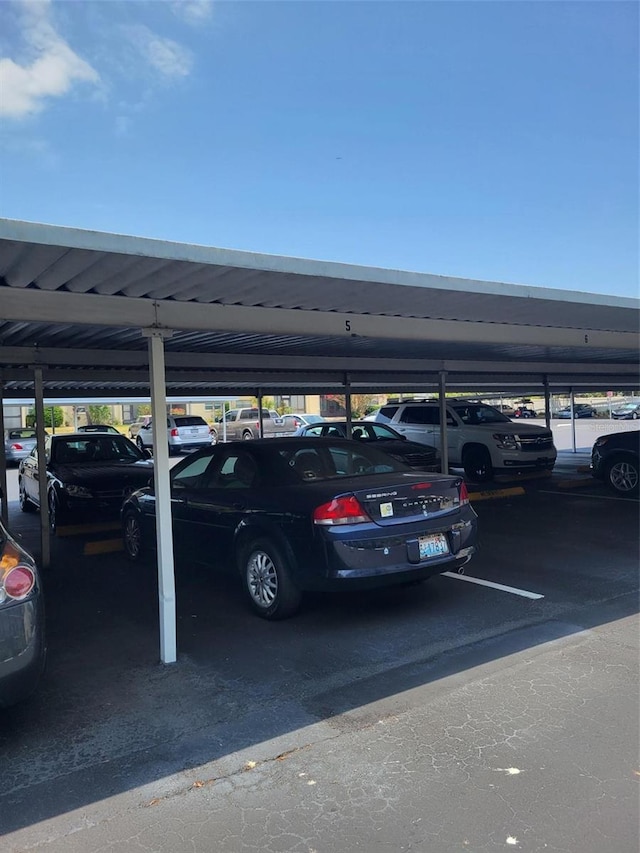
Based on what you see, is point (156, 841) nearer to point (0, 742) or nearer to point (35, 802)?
point (35, 802)

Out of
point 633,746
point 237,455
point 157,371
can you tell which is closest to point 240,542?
point 237,455

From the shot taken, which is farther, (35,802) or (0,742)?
(0,742)

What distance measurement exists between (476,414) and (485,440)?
44.2 inches

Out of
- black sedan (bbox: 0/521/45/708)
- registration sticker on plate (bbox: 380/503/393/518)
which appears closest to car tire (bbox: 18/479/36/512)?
registration sticker on plate (bbox: 380/503/393/518)

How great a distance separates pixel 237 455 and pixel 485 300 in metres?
2.67

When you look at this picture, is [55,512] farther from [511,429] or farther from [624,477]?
[624,477]

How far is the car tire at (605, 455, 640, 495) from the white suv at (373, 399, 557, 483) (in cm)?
239

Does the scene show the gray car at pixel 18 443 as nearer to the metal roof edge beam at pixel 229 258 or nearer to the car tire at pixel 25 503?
the car tire at pixel 25 503

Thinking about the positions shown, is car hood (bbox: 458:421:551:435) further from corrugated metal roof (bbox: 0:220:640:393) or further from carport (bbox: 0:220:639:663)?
corrugated metal roof (bbox: 0:220:640:393)

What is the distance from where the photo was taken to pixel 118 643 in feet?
17.5

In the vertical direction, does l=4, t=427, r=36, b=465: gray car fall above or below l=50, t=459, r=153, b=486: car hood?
above

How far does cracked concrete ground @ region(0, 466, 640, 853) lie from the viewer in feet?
9.54

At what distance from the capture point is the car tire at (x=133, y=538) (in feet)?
25.3

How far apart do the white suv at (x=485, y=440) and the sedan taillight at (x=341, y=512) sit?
1013 centimetres
